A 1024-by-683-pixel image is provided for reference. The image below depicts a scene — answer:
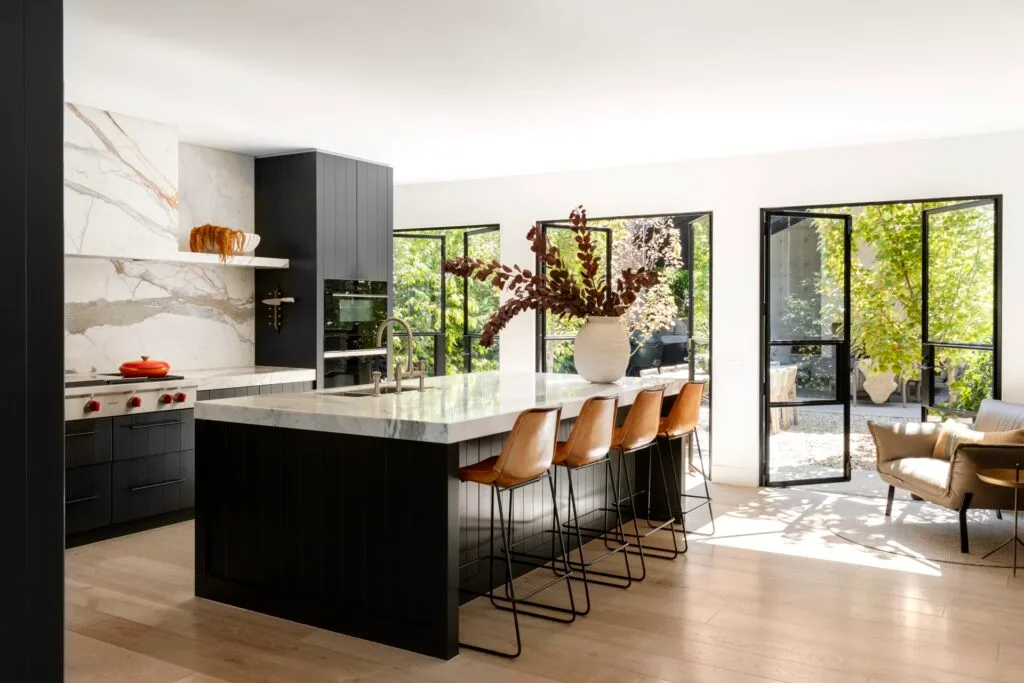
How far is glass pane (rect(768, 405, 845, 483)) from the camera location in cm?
704

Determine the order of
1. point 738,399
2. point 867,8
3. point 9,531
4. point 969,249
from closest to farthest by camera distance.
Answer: point 9,531
point 867,8
point 969,249
point 738,399

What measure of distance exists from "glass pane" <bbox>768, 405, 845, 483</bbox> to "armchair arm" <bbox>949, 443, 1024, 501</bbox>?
191 cm

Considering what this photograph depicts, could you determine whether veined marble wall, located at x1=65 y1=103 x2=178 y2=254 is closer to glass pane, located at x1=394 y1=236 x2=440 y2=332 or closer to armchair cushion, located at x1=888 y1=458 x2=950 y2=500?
glass pane, located at x1=394 y1=236 x2=440 y2=332

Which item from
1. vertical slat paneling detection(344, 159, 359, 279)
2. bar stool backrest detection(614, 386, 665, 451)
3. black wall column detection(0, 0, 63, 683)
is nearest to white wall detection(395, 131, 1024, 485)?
vertical slat paneling detection(344, 159, 359, 279)

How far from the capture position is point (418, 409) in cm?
377

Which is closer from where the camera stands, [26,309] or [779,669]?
[26,309]

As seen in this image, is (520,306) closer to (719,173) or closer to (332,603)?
(332,603)

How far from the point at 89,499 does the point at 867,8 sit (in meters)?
4.88

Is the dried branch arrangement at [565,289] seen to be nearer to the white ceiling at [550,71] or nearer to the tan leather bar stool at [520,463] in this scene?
the white ceiling at [550,71]

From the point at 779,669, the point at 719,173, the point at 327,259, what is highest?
the point at 719,173

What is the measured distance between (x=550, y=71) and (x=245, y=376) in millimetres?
3084

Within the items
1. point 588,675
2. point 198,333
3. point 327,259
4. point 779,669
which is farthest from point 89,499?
point 779,669

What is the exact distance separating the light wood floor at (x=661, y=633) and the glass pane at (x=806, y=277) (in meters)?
2.63

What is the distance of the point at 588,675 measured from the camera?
328cm
